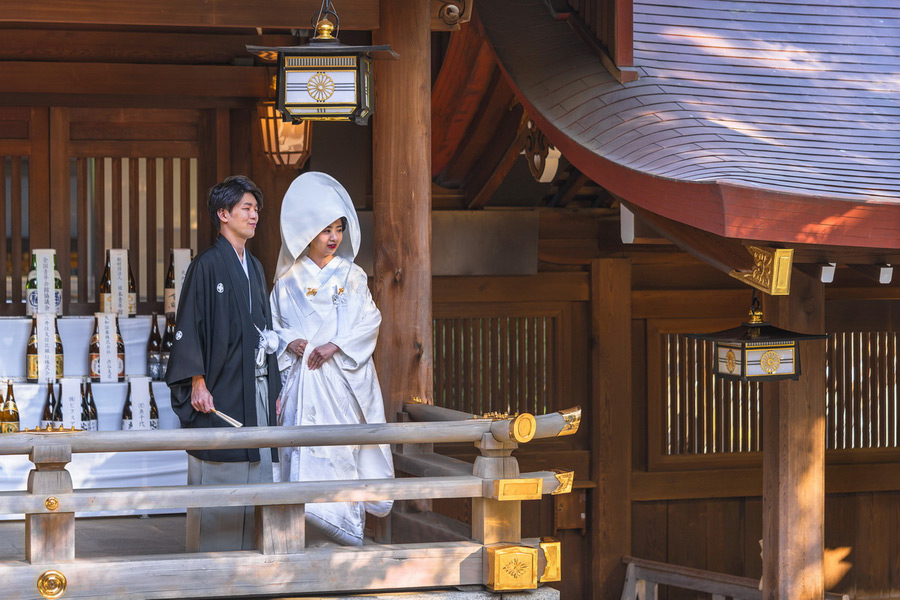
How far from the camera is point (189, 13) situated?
5.89 m

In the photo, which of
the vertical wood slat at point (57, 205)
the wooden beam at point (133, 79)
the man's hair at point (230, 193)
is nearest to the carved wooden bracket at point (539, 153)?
the wooden beam at point (133, 79)

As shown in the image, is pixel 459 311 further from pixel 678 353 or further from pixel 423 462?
pixel 423 462

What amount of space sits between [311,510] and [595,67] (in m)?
3.18

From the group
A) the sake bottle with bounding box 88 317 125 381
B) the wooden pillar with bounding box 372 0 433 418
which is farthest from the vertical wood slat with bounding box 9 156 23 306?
the wooden pillar with bounding box 372 0 433 418

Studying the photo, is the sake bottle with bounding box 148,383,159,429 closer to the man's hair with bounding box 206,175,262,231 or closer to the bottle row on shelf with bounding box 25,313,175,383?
the bottle row on shelf with bounding box 25,313,175,383

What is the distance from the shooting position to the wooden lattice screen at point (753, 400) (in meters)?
9.66

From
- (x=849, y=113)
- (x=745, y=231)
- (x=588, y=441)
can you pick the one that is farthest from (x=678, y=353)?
Result: (x=745, y=231)

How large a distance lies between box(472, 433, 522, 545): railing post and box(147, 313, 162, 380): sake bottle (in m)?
2.86

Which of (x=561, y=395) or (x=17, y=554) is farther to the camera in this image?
(x=561, y=395)

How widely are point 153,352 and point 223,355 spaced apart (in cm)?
235

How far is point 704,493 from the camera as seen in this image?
965 cm

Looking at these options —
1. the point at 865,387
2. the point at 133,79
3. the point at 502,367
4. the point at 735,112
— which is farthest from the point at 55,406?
the point at 865,387

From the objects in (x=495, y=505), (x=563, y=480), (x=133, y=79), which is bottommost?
(x=495, y=505)

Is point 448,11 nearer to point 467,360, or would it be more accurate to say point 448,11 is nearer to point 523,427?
point 523,427
